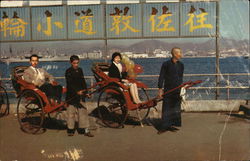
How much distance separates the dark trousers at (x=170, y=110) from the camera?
610 centimetres

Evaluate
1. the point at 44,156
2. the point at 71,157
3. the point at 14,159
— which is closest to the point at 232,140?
the point at 71,157

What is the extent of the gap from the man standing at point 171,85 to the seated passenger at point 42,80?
2.23 metres

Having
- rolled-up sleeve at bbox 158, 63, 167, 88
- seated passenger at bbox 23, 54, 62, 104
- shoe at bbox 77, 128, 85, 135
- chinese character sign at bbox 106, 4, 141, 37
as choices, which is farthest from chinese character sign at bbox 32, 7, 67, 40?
rolled-up sleeve at bbox 158, 63, 167, 88

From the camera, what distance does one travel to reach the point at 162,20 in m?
8.05

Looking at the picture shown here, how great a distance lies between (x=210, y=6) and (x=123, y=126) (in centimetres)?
410

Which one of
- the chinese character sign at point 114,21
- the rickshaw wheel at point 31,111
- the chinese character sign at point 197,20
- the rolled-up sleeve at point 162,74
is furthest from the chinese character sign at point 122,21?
the rickshaw wheel at point 31,111

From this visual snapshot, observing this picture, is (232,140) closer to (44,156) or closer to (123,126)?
(123,126)

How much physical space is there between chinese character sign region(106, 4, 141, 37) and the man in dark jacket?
8.47ft

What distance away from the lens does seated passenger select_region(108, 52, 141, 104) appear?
6.27 meters

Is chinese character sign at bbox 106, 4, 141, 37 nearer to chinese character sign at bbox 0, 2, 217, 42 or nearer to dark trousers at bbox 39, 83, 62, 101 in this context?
chinese character sign at bbox 0, 2, 217, 42

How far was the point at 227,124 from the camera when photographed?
6594 mm

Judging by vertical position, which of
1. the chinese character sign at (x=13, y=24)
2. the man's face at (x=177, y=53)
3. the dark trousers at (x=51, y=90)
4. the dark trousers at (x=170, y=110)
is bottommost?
the dark trousers at (x=170, y=110)

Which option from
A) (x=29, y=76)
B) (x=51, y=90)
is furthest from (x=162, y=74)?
(x=29, y=76)

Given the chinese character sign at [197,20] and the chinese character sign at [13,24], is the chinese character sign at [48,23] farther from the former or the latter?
the chinese character sign at [197,20]
